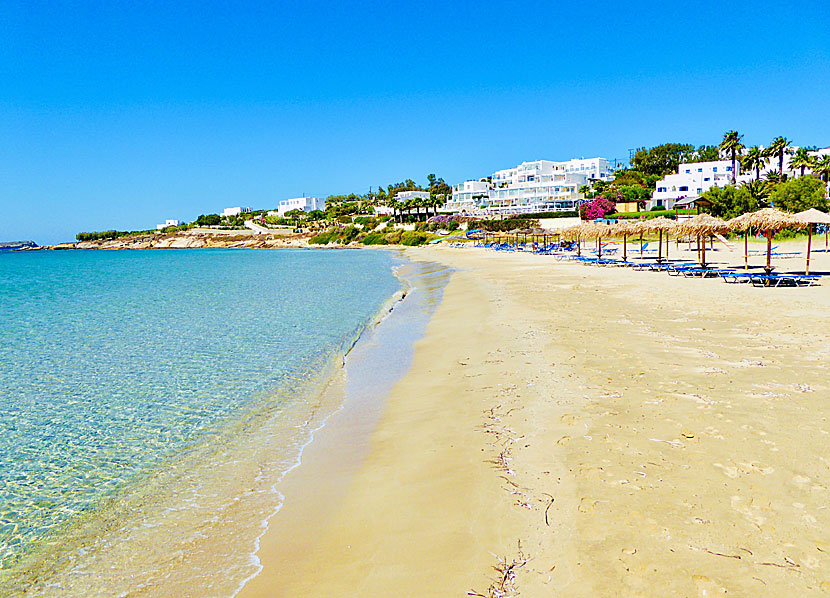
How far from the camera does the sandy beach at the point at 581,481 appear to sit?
3.08 m

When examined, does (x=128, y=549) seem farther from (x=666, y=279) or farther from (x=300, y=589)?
(x=666, y=279)

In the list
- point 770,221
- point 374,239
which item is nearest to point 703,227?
point 770,221

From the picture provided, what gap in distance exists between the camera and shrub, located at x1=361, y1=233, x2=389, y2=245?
98.0m

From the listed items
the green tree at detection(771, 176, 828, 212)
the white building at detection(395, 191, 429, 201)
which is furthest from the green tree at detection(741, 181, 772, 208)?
the white building at detection(395, 191, 429, 201)

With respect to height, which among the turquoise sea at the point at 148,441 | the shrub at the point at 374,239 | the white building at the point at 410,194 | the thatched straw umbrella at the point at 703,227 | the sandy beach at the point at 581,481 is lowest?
the turquoise sea at the point at 148,441

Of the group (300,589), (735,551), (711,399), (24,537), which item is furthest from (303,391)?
(735,551)

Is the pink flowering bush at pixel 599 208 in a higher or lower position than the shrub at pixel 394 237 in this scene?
higher

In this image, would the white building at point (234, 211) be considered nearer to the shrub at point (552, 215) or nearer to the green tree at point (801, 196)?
the shrub at point (552, 215)

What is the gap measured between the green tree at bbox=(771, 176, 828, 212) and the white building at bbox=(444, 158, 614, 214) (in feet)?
141

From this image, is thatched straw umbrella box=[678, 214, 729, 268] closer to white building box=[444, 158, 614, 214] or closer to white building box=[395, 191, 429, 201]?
white building box=[444, 158, 614, 214]

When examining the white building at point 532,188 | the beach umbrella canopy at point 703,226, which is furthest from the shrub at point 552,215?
the beach umbrella canopy at point 703,226

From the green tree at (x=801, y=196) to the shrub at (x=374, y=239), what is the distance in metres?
64.7

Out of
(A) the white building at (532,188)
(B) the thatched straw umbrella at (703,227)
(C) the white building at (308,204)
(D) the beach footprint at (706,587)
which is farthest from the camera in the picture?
(C) the white building at (308,204)

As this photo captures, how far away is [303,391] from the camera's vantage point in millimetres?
8297
